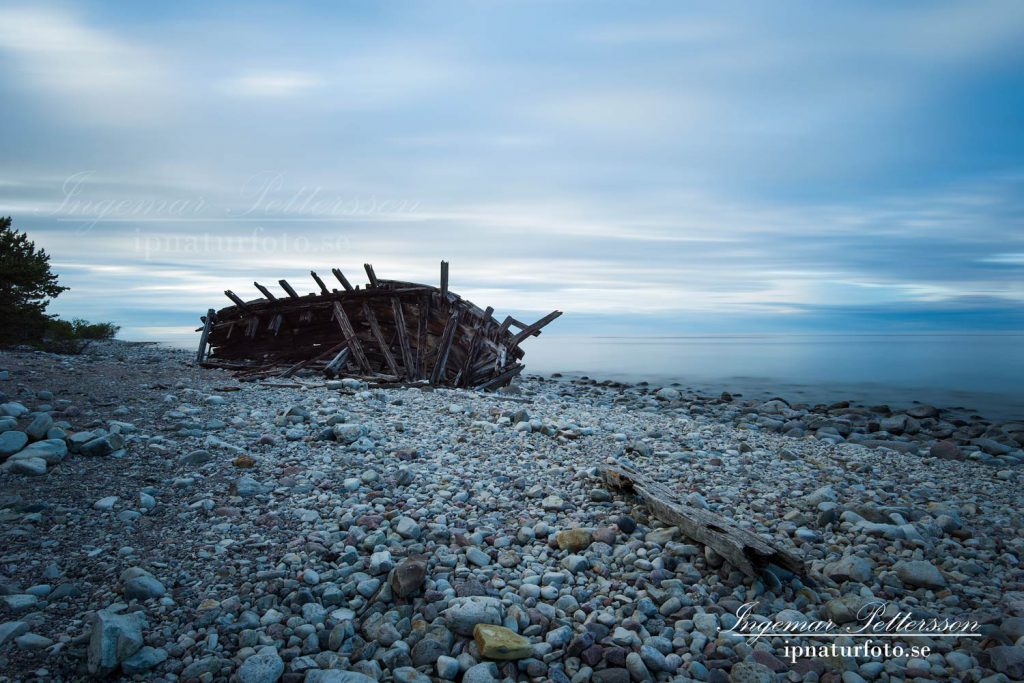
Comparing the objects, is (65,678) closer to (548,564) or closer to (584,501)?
(548,564)

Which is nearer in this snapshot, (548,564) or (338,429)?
(548,564)

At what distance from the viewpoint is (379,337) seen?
51.5ft

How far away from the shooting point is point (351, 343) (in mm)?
15875

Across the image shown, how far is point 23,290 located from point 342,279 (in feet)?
38.8

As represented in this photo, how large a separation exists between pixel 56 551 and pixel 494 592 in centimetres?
309

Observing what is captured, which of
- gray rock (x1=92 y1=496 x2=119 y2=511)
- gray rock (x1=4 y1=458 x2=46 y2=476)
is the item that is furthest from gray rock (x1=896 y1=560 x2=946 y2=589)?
gray rock (x1=4 y1=458 x2=46 y2=476)

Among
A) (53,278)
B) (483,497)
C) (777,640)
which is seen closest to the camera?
(777,640)

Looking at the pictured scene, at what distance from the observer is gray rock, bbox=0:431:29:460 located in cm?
528

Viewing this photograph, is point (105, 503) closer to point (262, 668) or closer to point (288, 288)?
point (262, 668)

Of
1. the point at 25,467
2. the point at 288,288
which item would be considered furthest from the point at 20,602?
the point at 288,288

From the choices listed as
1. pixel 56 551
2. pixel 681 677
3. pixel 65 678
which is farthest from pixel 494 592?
pixel 56 551

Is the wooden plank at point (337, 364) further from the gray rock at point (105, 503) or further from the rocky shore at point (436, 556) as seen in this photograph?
the gray rock at point (105, 503)

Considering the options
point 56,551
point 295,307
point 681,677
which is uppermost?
point 295,307

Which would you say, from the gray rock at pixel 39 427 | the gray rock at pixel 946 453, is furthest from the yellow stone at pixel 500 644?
the gray rock at pixel 946 453
